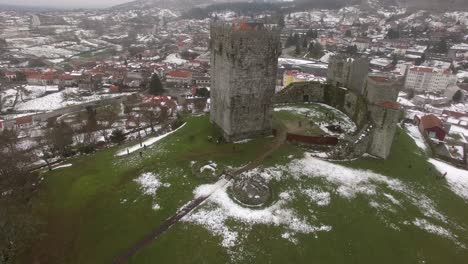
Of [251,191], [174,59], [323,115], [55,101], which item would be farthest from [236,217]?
[174,59]

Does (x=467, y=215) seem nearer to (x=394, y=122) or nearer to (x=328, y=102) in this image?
(x=394, y=122)

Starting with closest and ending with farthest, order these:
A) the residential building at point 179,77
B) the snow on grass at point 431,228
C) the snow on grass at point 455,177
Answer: the snow on grass at point 431,228 → the snow on grass at point 455,177 → the residential building at point 179,77

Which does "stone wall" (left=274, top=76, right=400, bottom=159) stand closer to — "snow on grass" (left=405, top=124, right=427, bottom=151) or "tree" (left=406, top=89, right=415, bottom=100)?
"snow on grass" (left=405, top=124, right=427, bottom=151)

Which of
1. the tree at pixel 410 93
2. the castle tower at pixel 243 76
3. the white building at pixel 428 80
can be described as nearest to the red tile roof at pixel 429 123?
the castle tower at pixel 243 76

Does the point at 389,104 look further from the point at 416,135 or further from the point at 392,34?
the point at 392,34

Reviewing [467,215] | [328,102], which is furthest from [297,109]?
[467,215]

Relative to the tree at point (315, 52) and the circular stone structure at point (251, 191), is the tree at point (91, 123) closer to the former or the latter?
the circular stone structure at point (251, 191)

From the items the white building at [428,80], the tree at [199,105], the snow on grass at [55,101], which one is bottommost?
the snow on grass at [55,101]
